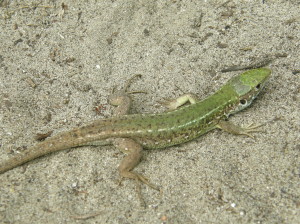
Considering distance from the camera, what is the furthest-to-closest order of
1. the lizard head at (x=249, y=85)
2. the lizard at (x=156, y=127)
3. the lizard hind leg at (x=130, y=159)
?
the lizard head at (x=249, y=85), the lizard at (x=156, y=127), the lizard hind leg at (x=130, y=159)

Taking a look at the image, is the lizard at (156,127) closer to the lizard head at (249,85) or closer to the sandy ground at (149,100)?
the lizard head at (249,85)

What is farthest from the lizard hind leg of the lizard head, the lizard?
the lizard head

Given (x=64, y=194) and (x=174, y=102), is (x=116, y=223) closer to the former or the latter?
(x=64, y=194)

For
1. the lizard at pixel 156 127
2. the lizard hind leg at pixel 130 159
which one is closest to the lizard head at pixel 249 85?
the lizard at pixel 156 127

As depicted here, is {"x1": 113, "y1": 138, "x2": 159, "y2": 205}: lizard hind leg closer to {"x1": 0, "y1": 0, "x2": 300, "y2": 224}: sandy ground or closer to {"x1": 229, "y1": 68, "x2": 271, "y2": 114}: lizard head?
{"x1": 0, "y1": 0, "x2": 300, "y2": 224}: sandy ground

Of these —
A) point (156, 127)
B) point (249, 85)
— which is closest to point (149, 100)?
point (156, 127)

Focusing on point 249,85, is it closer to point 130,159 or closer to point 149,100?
point 149,100

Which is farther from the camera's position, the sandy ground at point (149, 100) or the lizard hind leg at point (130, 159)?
the lizard hind leg at point (130, 159)
